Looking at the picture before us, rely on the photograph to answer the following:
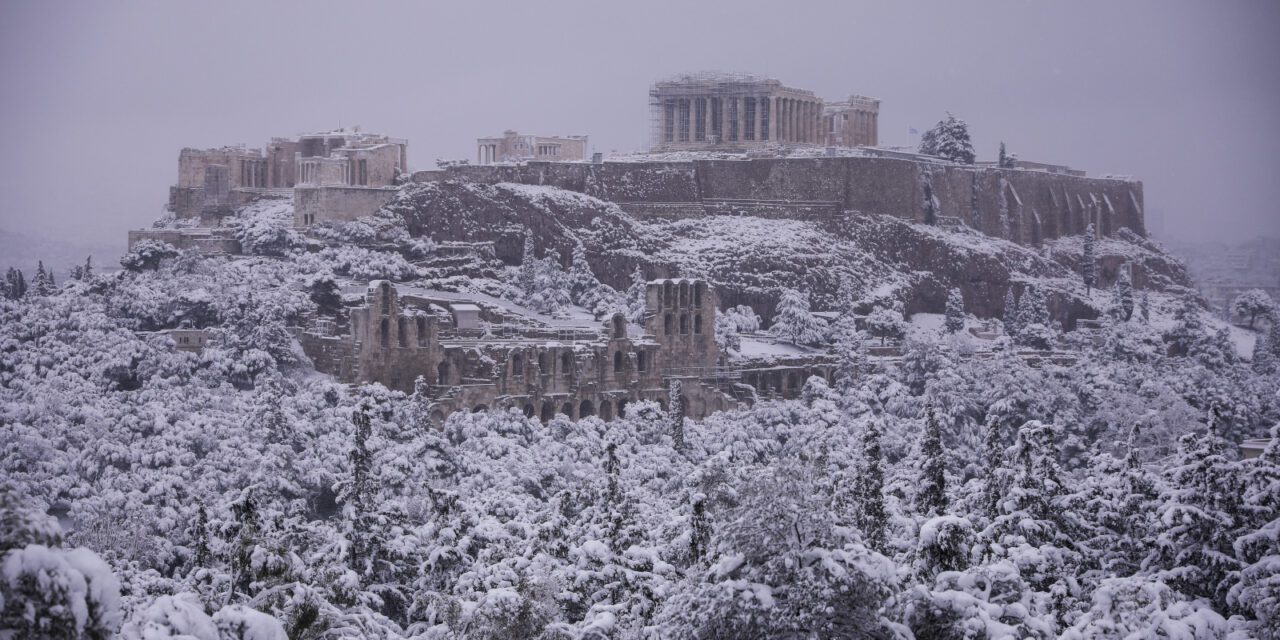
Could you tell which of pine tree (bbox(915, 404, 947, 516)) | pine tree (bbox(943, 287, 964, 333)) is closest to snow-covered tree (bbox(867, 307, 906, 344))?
pine tree (bbox(943, 287, 964, 333))

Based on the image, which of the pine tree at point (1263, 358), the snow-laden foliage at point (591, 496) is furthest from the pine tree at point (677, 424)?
the pine tree at point (1263, 358)

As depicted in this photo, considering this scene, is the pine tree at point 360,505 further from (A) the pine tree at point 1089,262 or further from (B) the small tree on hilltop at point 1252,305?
(A) the pine tree at point 1089,262

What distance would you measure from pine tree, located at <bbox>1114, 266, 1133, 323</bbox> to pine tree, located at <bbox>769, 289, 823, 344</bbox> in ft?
58.8

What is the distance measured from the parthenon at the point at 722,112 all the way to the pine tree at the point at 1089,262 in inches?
605

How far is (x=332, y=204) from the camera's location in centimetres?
6150

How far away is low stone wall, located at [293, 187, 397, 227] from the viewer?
61250 millimetres

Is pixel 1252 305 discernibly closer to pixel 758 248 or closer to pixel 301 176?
pixel 758 248

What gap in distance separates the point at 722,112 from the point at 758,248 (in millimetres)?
14265

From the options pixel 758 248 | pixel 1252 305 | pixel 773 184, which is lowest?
pixel 1252 305

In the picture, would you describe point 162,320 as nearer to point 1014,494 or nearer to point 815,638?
point 1014,494

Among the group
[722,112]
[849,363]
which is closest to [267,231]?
[849,363]

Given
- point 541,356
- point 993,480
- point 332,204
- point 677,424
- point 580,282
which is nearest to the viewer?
point 993,480

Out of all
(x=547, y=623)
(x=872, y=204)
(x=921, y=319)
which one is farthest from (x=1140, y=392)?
(x=547, y=623)

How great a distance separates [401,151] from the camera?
7062 cm
